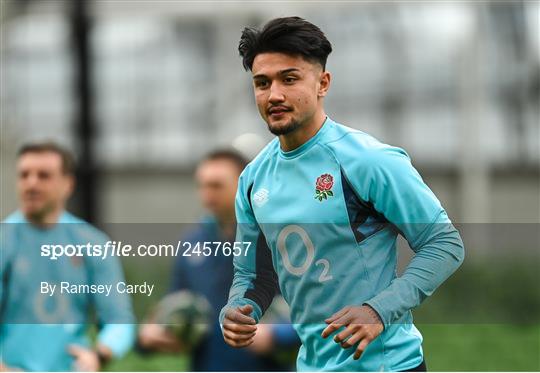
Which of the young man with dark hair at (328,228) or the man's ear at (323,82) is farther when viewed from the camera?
the man's ear at (323,82)

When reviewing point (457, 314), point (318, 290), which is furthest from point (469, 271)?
point (318, 290)

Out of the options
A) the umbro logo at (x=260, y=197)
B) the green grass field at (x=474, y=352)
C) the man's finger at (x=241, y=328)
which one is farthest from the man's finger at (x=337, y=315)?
the green grass field at (x=474, y=352)

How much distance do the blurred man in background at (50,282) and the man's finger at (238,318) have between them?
28.5 inches

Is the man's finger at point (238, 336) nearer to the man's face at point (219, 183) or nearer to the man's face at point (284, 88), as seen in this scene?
the man's face at point (284, 88)

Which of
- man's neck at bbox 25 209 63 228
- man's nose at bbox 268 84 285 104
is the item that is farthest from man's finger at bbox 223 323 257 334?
man's neck at bbox 25 209 63 228

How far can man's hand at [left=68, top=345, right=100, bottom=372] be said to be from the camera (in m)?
4.02

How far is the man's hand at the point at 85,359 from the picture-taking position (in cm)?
402

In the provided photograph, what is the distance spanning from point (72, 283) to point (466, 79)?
402 inches

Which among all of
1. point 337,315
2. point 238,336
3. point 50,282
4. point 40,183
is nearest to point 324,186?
point 337,315

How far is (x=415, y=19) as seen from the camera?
1405cm

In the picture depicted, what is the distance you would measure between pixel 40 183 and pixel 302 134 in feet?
4.67

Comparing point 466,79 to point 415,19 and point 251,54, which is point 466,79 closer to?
point 415,19

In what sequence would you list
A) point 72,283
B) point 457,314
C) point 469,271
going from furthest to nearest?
point 469,271
point 457,314
point 72,283

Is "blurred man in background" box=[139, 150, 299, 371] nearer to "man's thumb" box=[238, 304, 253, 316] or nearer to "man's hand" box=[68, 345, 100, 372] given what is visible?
"man's hand" box=[68, 345, 100, 372]
